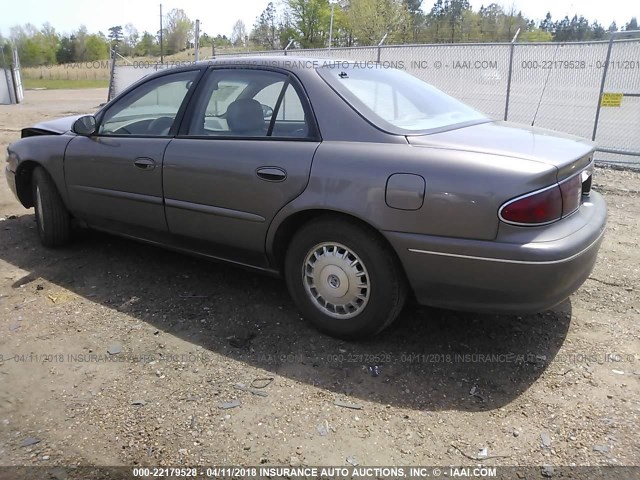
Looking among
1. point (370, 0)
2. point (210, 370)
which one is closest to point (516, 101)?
point (210, 370)

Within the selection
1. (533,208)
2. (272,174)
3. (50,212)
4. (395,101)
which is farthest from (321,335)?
(50,212)

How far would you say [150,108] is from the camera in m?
3.87

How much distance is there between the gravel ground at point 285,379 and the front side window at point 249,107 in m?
1.18

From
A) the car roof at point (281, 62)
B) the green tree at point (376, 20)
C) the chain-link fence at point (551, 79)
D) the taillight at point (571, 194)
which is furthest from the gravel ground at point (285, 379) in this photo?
the green tree at point (376, 20)

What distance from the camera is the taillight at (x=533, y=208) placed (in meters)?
2.42

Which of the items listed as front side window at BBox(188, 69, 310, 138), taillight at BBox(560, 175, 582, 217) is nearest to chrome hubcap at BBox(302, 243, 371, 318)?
front side window at BBox(188, 69, 310, 138)

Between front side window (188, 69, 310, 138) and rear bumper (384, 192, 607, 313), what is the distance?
100 centimetres

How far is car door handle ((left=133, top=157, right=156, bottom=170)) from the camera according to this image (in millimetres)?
3590

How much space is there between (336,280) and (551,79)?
9042mm

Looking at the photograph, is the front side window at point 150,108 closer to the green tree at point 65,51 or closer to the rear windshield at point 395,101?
the rear windshield at point 395,101

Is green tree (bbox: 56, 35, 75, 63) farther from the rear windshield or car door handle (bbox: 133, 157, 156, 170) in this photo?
the rear windshield

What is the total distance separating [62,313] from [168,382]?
121cm

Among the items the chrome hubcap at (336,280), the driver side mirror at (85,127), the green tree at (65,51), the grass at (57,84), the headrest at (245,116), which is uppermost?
the green tree at (65,51)

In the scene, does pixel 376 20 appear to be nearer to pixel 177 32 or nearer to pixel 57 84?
pixel 57 84
